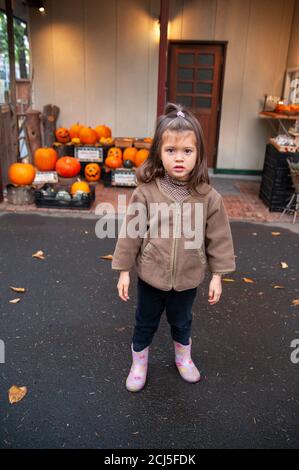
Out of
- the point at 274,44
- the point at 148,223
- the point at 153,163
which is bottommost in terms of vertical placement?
the point at 148,223

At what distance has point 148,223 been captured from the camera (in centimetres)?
201

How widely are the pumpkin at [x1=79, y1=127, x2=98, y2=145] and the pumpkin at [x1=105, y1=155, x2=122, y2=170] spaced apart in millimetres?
587

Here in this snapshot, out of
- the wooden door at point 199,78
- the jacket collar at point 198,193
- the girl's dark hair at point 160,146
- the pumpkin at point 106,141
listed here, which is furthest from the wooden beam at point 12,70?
the jacket collar at point 198,193

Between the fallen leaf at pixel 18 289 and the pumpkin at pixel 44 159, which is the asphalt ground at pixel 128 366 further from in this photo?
the pumpkin at pixel 44 159

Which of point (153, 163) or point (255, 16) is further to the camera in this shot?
point (255, 16)

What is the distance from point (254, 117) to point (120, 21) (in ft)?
9.61

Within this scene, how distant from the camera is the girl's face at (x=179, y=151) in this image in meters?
1.82

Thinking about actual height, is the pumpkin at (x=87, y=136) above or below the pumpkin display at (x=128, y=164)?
above

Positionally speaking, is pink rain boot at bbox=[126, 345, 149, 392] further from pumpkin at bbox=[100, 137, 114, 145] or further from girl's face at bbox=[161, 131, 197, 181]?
pumpkin at bbox=[100, 137, 114, 145]

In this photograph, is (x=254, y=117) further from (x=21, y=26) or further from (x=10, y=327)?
(x=10, y=327)

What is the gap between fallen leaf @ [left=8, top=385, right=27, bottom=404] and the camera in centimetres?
219

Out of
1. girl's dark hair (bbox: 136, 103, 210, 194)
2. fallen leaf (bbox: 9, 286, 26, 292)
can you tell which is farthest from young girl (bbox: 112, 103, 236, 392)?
fallen leaf (bbox: 9, 286, 26, 292)

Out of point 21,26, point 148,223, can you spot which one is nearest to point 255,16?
point 21,26

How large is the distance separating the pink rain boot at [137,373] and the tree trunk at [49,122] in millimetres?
6038
